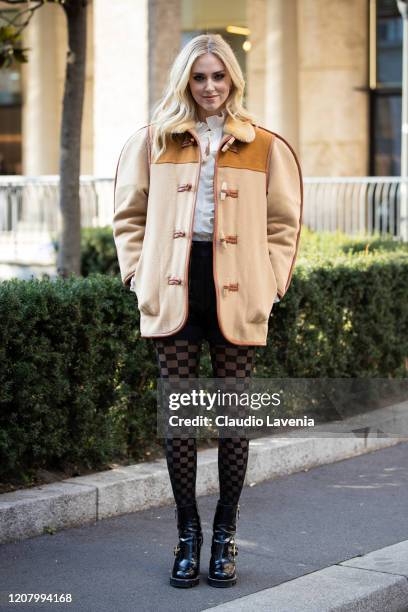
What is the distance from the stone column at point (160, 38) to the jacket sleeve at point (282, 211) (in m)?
9.93

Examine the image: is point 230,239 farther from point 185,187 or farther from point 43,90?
point 43,90

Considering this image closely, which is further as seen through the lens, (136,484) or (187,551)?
(136,484)

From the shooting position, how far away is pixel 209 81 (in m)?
4.45

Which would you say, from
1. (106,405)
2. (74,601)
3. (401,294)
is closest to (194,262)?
(74,601)

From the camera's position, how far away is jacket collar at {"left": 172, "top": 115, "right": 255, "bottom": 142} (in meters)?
4.46

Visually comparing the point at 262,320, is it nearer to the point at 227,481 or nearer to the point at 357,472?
the point at 227,481

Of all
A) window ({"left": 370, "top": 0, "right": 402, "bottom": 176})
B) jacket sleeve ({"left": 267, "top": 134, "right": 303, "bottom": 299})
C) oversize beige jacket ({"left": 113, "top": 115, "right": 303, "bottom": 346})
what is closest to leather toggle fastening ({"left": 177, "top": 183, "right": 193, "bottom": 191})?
oversize beige jacket ({"left": 113, "top": 115, "right": 303, "bottom": 346})

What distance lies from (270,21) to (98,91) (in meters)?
4.08

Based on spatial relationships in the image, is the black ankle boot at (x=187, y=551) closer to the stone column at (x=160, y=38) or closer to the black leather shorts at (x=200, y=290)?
the black leather shorts at (x=200, y=290)

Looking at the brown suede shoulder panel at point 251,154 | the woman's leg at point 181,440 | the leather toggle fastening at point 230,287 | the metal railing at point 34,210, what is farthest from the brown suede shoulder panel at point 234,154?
the metal railing at point 34,210

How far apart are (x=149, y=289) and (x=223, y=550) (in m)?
1.06

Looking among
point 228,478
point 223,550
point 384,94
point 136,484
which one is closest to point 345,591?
point 223,550

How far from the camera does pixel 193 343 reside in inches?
177

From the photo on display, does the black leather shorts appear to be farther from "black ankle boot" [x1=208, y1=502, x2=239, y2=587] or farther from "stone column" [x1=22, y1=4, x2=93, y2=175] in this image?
"stone column" [x1=22, y1=4, x2=93, y2=175]
